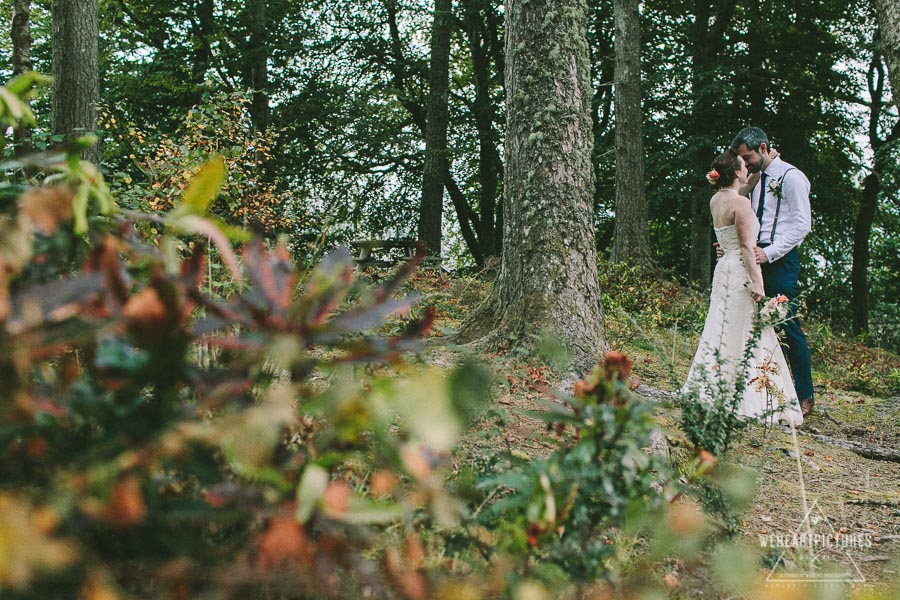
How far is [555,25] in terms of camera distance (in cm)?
442

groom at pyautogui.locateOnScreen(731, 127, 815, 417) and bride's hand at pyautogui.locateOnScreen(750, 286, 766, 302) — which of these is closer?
bride's hand at pyautogui.locateOnScreen(750, 286, 766, 302)

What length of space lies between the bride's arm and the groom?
0.31 metres

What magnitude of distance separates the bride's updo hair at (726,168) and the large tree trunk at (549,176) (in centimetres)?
135

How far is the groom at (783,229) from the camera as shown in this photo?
17.9ft

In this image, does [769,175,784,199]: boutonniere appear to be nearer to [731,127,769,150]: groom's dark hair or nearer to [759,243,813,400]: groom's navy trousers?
[731,127,769,150]: groom's dark hair

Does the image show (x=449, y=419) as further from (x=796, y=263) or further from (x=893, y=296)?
(x=893, y=296)

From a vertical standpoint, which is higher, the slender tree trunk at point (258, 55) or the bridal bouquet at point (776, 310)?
the slender tree trunk at point (258, 55)

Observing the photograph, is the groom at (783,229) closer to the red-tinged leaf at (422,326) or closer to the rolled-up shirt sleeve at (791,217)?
the rolled-up shirt sleeve at (791,217)

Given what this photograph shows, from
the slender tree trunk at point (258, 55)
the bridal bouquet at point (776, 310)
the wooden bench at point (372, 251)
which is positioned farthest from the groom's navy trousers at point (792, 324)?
the slender tree trunk at point (258, 55)

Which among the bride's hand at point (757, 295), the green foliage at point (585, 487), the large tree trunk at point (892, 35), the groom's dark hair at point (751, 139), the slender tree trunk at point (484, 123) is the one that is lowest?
the green foliage at point (585, 487)

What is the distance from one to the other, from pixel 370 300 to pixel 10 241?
1.62 ft

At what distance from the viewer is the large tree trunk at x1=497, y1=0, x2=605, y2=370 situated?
4.29 metres

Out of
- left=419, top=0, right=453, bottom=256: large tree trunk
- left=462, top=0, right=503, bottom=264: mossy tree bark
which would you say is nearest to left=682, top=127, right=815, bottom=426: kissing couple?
left=419, top=0, right=453, bottom=256: large tree trunk

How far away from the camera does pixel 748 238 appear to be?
5156mm
